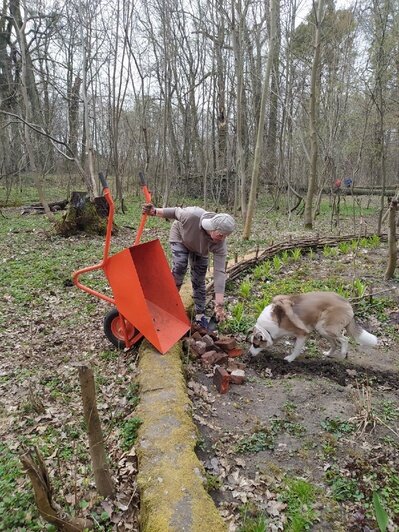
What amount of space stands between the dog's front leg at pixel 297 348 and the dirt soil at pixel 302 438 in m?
0.07

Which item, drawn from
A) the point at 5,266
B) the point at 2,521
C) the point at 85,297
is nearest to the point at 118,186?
the point at 5,266

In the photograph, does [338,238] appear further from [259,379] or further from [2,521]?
[2,521]

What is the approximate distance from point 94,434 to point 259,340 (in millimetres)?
2400

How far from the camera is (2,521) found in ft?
8.00

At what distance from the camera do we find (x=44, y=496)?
2121 mm


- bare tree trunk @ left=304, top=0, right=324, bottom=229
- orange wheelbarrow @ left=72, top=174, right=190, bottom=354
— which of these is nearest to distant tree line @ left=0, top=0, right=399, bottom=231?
bare tree trunk @ left=304, top=0, right=324, bottom=229

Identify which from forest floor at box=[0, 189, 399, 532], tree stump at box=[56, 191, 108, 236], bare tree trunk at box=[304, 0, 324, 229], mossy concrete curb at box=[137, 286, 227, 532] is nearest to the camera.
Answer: mossy concrete curb at box=[137, 286, 227, 532]

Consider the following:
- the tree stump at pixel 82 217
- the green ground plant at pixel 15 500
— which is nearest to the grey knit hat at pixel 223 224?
the green ground plant at pixel 15 500

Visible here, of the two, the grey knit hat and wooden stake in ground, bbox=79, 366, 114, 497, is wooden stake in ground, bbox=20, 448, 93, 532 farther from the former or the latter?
the grey knit hat

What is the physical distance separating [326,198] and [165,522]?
24.5 meters

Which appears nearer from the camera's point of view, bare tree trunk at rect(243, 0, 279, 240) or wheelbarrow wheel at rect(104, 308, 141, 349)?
wheelbarrow wheel at rect(104, 308, 141, 349)

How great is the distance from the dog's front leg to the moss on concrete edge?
1339 mm

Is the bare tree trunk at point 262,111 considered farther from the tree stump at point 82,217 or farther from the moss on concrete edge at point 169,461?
the moss on concrete edge at point 169,461

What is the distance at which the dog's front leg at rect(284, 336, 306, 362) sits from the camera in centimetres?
450
